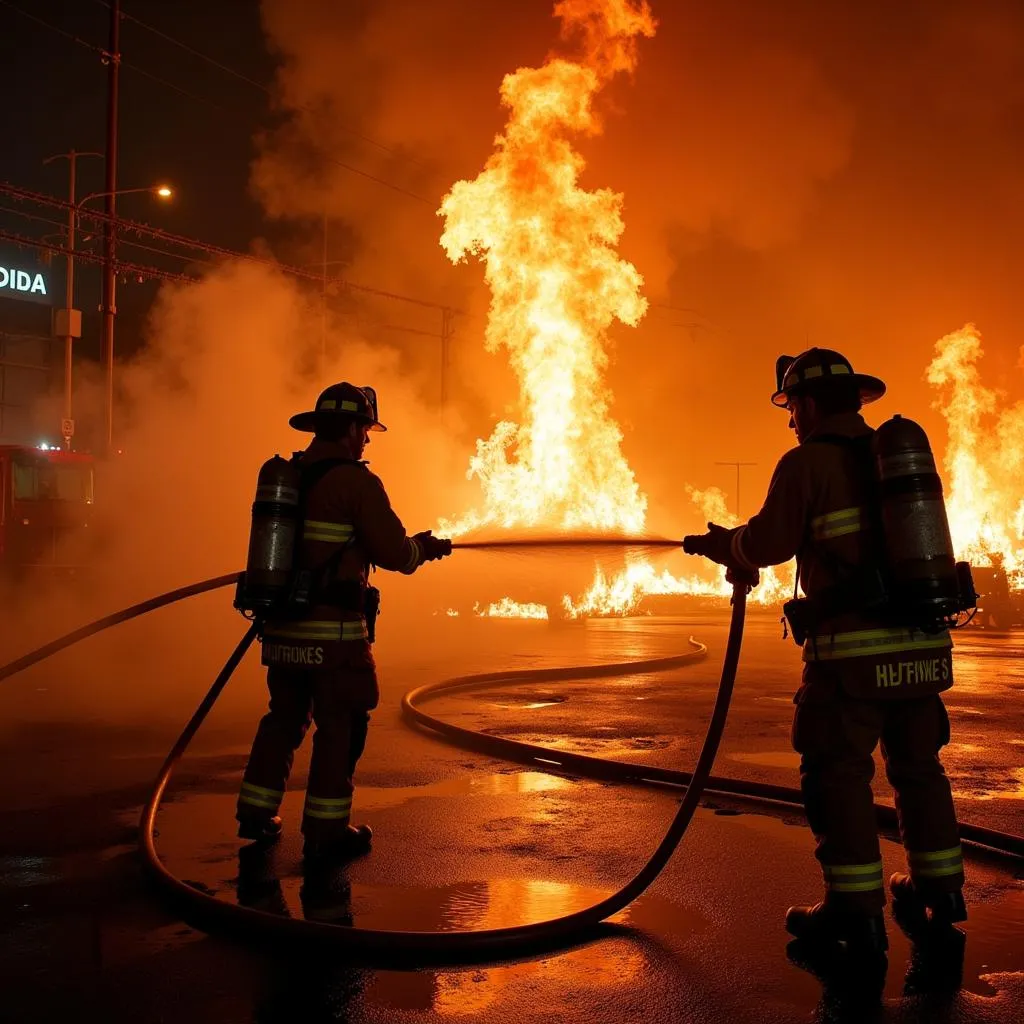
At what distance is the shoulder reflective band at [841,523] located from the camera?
3.73 metres

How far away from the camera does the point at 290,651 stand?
4.68m

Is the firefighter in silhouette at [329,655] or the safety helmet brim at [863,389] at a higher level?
the safety helmet brim at [863,389]

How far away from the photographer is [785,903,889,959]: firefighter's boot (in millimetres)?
3383

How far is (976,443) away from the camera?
2970 cm

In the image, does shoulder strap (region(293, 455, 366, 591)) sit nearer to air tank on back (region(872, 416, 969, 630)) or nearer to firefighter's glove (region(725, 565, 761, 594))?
firefighter's glove (region(725, 565, 761, 594))

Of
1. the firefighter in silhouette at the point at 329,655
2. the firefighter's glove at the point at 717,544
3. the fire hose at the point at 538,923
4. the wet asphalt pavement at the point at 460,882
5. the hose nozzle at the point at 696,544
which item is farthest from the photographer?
the firefighter in silhouette at the point at 329,655

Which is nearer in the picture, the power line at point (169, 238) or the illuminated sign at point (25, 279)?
the power line at point (169, 238)

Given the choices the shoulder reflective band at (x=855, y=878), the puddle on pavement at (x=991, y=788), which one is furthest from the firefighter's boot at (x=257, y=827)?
the puddle on pavement at (x=991, y=788)

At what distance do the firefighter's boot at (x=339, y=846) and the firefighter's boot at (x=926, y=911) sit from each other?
2215mm

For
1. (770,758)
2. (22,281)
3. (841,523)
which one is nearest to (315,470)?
(841,523)

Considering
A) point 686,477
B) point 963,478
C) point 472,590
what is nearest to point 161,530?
point 472,590

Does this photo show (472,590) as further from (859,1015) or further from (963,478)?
(859,1015)

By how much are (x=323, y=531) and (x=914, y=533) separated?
8.16ft

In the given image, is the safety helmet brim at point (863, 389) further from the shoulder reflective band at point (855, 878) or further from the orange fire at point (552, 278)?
the orange fire at point (552, 278)
